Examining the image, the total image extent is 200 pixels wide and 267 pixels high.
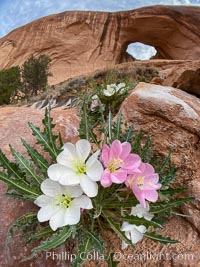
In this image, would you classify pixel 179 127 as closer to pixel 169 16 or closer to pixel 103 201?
pixel 103 201

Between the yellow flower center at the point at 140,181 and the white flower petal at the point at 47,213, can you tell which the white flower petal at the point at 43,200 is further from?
the yellow flower center at the point at 140,181

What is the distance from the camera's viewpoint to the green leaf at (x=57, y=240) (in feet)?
3.88

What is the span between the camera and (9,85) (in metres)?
9.20

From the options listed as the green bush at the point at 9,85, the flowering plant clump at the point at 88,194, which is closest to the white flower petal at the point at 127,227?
the flowering plant clump at the point at 88,194

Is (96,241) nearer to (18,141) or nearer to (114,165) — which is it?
(114,165)

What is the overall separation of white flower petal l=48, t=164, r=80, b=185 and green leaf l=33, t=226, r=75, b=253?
155 mm

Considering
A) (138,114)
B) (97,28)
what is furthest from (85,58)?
(138,114)

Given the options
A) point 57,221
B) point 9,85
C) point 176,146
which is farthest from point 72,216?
point 9,85

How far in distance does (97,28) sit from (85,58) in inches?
48.4

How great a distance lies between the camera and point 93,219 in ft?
4.46

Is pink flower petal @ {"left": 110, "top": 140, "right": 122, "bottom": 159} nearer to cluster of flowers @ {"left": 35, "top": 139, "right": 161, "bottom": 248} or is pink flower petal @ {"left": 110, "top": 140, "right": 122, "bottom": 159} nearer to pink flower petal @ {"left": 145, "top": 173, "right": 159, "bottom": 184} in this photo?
cluster of flowers @ {"left": 35, "top": 139, "right": 161, "bottom": 248}

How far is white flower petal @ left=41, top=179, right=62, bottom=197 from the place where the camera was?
129cm

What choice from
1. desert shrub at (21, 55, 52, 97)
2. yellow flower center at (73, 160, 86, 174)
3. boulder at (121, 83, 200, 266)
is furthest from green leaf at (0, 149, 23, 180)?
desert shrub at (21, 55, 52, 97)

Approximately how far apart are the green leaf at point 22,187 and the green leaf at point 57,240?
0.59 feet
